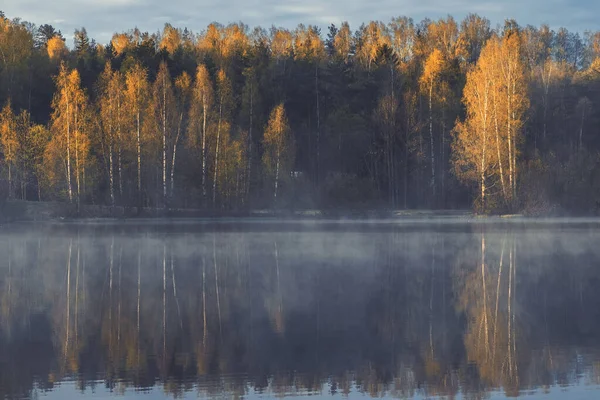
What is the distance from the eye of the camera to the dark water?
9242mm

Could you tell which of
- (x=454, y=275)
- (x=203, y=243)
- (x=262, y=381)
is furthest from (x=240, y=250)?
(x=262, y=381)

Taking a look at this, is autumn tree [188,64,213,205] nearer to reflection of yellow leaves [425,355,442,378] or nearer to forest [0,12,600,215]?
forest [0,12,600,215]

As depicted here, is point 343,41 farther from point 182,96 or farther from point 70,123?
point 70,123

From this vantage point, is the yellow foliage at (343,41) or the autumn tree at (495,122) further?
the yellow foliage at (343,41)

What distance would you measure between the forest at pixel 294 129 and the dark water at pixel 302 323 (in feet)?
73.4

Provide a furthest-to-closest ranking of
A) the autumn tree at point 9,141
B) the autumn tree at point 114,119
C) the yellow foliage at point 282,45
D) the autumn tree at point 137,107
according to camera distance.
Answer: the yellow foliage at point 282,45, the autumn tree at point 9,141, the autumn tree at point 137,107, the autumn tree at point 114,119

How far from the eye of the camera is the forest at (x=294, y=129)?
4791 centimetres

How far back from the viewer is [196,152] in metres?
52.6

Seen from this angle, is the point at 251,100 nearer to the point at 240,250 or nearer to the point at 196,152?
the point at 196,152

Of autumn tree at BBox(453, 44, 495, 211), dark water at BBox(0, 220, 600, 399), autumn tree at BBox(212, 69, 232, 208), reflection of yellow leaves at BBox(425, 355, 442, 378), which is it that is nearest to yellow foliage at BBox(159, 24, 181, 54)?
autumn tree at BBox(212, 69, 232, 208)

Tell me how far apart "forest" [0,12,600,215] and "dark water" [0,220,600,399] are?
2237 cm

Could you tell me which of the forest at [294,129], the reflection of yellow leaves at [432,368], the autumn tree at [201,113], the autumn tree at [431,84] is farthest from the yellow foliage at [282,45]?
the reflection of yellow leaves at [432,368]

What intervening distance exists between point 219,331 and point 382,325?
2.60 metres

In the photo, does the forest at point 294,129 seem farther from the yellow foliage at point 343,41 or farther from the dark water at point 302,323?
the dark water at point 302,323
